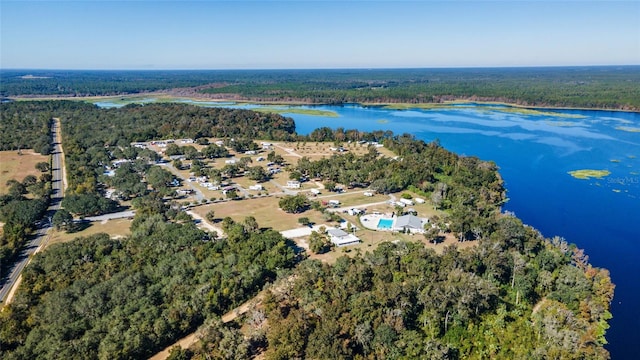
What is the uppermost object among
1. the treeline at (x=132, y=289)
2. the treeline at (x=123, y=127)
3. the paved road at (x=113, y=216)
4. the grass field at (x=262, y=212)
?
the treeline at (x=123, y=127)

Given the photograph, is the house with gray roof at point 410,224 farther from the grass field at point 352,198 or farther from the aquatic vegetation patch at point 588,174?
the aquatic vegetation patch at point 588,174

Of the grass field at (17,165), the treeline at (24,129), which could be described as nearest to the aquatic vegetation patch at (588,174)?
the grass field at (17,165)

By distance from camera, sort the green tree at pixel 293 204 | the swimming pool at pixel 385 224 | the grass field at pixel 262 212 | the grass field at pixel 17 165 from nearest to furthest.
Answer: the swimming pool at pixel 385 224
the grass field at pixel 262 212
the green tree at pixel 293 204
the grass field at pixel 17 165

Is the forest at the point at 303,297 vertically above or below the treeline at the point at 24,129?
below

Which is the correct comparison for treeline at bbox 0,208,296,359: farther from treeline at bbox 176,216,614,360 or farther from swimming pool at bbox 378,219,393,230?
swimming pool at bbox 378,219,393,230

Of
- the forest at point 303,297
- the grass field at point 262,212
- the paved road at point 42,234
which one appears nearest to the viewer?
the forest at point 303,297

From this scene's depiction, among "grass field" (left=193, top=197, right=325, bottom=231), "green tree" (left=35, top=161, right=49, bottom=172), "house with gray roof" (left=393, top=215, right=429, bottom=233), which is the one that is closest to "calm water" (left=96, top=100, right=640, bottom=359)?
"house with gray roof" (left=393, top=215, right=429, bottom=233)

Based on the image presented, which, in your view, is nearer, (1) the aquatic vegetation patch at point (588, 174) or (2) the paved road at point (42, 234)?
(2) the paved road at point (42, 234)
